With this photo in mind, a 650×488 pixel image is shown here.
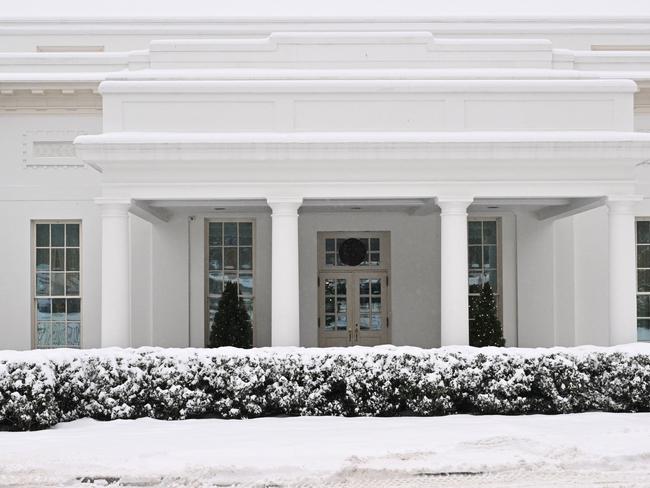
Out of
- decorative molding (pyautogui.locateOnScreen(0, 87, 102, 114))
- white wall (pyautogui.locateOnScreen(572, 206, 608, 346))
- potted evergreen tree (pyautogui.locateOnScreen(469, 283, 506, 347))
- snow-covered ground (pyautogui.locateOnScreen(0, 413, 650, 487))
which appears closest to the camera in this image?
snow-covered ground (pyautogui.locateOnScreen(0, 413, 650, 487))

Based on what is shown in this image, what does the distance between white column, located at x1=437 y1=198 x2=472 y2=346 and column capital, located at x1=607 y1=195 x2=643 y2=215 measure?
239 cm

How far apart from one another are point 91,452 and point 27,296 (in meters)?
8.70

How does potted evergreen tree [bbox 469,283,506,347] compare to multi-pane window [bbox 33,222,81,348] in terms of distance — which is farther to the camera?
multi-pane window [bbox 33,222,81,348]

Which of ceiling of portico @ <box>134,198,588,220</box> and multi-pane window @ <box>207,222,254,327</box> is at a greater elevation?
ceiling of portico @ <box>134,198,588,220</box>

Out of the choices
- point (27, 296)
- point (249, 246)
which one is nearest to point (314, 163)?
point (249, 246)

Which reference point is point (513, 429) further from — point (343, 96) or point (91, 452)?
point (343, 96)

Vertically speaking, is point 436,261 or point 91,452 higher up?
point 436,261

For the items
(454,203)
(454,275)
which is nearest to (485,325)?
(454,275)

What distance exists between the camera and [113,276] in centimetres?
1302

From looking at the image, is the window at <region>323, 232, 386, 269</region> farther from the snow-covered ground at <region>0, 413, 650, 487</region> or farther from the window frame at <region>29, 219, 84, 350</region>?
the snow-covered ground at <region>0, 413, 650, 487</region>

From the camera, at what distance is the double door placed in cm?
1777

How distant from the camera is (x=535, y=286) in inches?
672

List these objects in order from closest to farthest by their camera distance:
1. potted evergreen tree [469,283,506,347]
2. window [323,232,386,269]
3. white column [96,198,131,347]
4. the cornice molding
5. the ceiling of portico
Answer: the cornice molding → white column [96,198,131,347] → the ceiling of portico → potted evergreen tree [469,283,506,347] → window [323,232,386,269]

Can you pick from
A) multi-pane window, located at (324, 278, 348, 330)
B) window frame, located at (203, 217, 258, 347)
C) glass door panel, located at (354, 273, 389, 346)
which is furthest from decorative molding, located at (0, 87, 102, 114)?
glass door panel, located at (354, 273, 389, 346)
